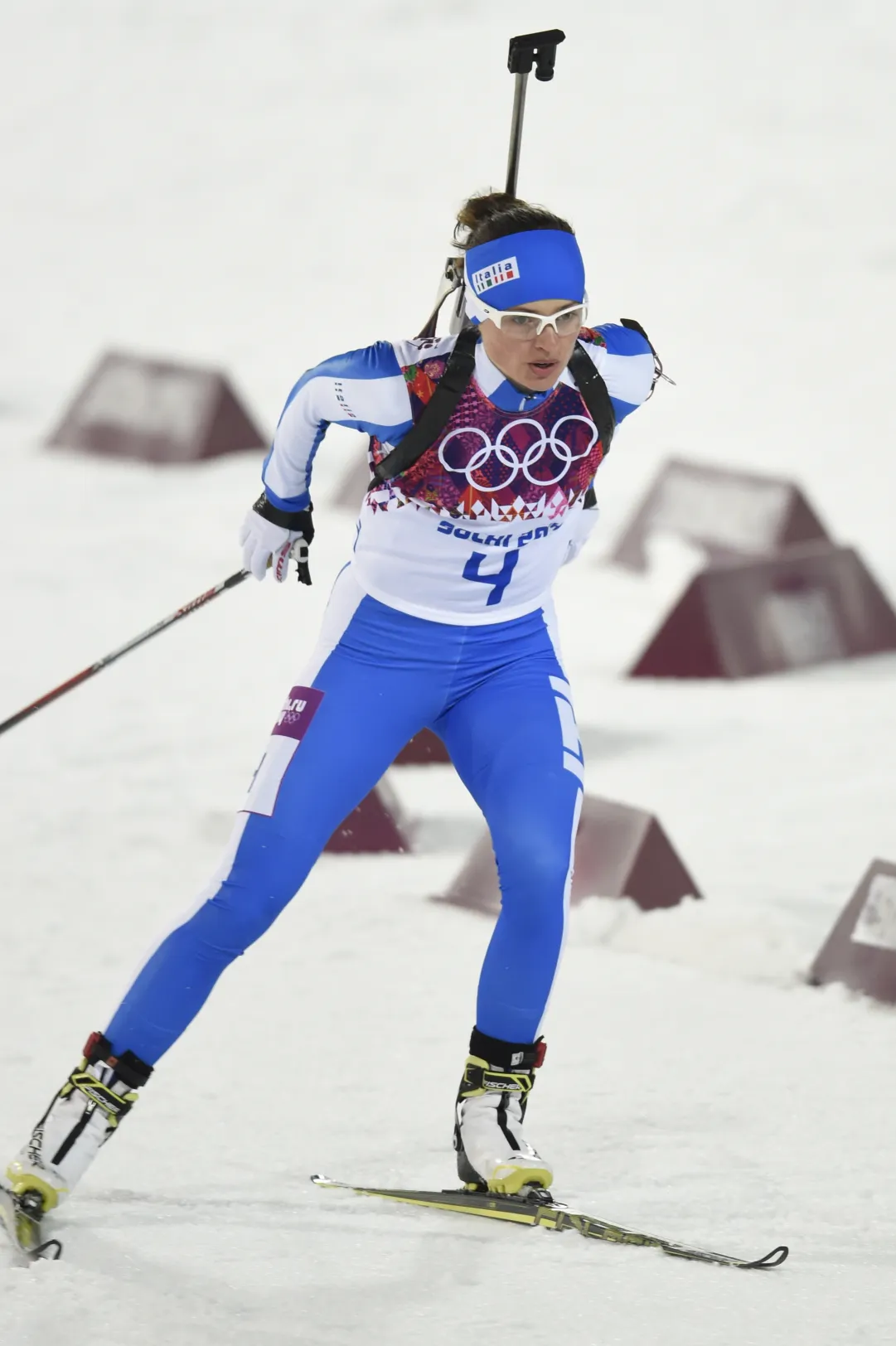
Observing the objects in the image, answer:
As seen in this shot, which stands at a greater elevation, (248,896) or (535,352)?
(535,352)

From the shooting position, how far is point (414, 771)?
713 cm

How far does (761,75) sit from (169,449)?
6817 mm

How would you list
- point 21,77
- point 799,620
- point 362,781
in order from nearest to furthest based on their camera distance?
1. point 362,781
2. point 799,620
3. point 21,77

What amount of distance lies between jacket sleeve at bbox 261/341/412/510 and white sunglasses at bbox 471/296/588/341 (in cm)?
20

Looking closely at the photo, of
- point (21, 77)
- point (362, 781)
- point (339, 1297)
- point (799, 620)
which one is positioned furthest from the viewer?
point (21, 77)

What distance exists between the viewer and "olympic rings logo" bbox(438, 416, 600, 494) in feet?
12.8

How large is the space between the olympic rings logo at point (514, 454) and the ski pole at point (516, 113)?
1.06 feet

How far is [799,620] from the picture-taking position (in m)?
8.26

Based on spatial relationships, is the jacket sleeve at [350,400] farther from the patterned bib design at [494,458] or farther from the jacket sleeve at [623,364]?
the jacket sleeve at [623,364]

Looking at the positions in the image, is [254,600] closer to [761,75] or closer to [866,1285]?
[866,1285]

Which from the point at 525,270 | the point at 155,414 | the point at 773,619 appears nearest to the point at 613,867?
the point at 525,270

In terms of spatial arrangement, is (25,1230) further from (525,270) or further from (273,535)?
(525,270)

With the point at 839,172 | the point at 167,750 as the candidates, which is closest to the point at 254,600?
the point at 167,750

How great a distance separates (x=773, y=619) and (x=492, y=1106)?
4.40m
